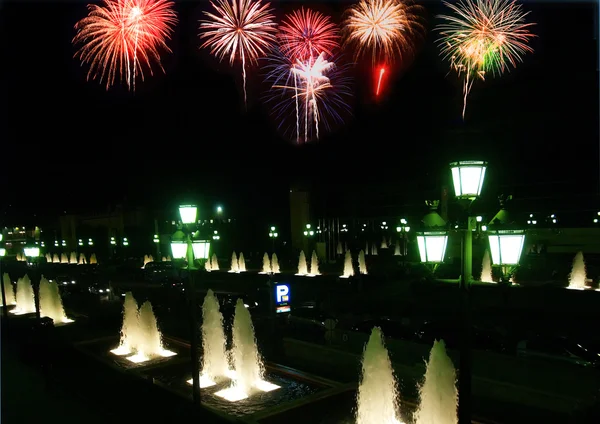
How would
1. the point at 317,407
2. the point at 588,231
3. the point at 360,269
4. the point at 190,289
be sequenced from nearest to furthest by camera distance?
1. the point at 190,289
2. the point at 317,407
3. the point at 360,269
4. the point at 588,231

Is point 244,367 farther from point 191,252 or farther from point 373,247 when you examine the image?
point 373,247

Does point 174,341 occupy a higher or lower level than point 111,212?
lower

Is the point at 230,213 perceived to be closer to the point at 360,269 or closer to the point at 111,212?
the point at 111,212

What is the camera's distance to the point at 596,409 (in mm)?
6387

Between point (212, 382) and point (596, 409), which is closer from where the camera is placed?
point (596, 409)

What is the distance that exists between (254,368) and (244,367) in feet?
0.92

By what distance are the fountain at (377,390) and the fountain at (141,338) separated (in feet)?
25.2

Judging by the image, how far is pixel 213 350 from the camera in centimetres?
1312

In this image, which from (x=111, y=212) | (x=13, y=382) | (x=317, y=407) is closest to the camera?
(x=317, y=407)

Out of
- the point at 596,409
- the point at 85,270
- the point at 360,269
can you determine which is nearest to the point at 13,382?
the point at 596,409

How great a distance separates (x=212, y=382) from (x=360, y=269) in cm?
1974

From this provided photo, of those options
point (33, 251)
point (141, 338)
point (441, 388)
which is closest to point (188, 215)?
point (441, 388)

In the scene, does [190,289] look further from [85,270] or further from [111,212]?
[111,212]

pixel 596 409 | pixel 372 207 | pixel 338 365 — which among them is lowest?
pixel 338 365
